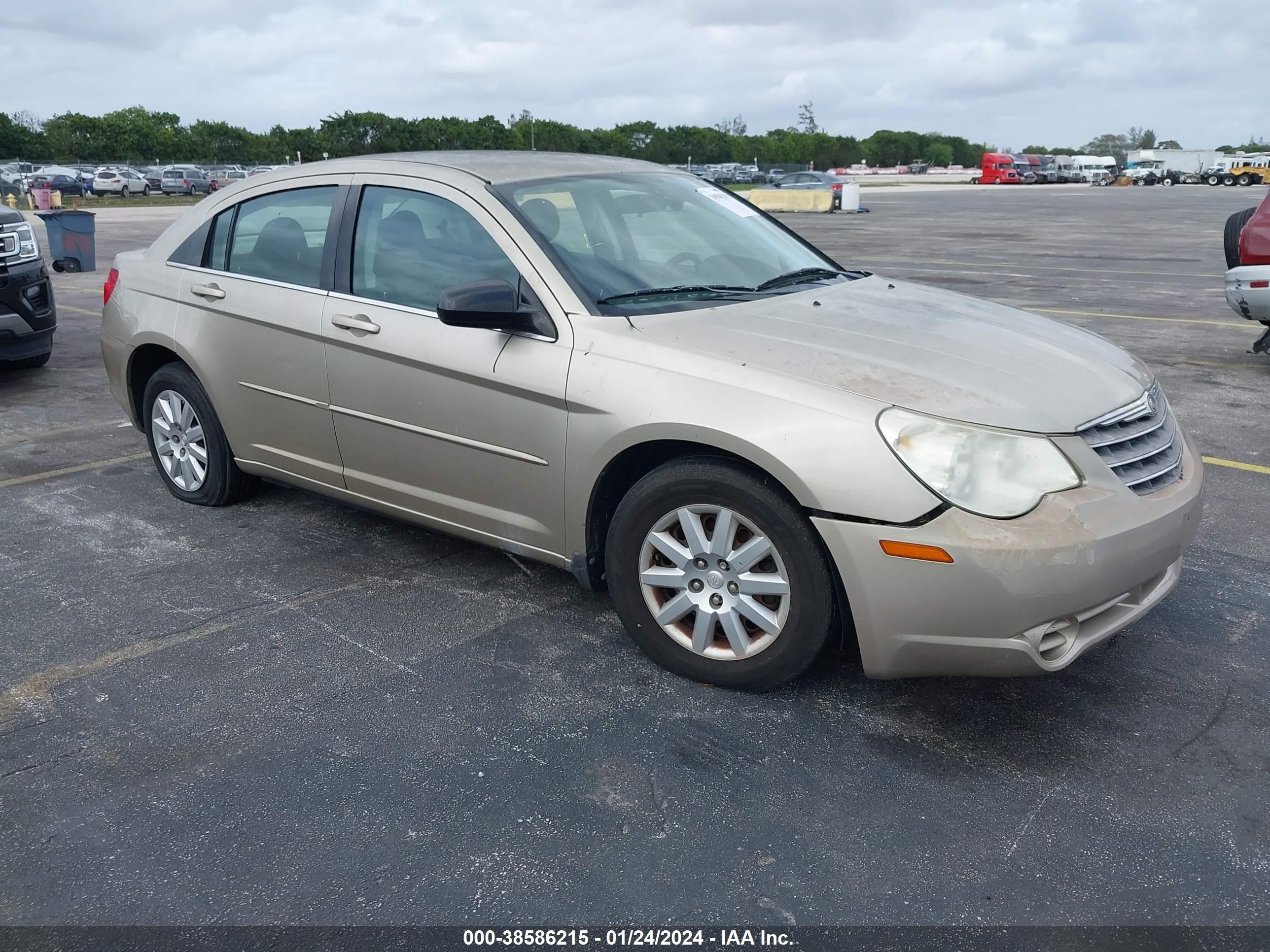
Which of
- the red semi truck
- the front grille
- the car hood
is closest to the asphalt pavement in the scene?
the front grille

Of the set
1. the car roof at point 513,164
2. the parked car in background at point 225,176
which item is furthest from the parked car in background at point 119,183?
the car roof at point 513,164

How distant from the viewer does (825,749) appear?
3109mm

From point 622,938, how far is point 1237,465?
4.87 metres

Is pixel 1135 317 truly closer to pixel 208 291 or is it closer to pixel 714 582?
pixel 714 582

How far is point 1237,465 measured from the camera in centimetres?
579

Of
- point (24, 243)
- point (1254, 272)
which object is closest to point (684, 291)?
point (1254, 272)

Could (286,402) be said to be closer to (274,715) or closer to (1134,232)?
(274,715)

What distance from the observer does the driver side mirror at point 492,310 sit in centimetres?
349

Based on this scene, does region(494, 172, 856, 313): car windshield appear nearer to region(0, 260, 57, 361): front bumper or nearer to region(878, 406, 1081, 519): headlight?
region(878, 406, 1081, 519): headlight

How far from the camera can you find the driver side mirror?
349 centimetres

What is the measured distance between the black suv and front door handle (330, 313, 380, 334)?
15.5 feet

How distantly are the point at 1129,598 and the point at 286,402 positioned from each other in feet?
10.7

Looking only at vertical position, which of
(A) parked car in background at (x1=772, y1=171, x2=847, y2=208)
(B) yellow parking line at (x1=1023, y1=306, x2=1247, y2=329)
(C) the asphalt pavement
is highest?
(A) parked car in background at (x1=772, y1=171, x2=847, y2=208)

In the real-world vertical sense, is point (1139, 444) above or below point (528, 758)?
above
